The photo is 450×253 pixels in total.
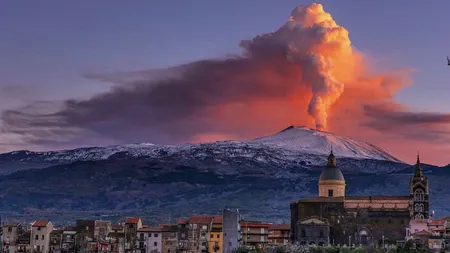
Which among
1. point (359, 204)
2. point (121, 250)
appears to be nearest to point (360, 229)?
point (359, 204)

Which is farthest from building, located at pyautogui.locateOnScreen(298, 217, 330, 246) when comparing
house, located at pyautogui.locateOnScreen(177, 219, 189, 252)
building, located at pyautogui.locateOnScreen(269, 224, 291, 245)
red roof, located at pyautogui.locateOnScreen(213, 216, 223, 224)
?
house, located at pyautogui.locateOnScreen(177, 219, 189, 252)

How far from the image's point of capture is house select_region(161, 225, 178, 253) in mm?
96000

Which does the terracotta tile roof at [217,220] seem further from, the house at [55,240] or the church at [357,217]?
the house at [55,240]

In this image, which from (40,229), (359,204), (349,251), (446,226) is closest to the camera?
(349,251)

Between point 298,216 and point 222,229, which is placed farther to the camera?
point 298,216

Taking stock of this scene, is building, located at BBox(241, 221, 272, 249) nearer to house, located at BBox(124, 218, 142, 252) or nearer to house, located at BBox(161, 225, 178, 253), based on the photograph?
house, located at BBox(161, 225, 178, 253)

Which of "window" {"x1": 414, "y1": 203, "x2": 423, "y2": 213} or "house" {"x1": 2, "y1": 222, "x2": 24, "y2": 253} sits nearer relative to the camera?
"house" {"x1": 2, "y1": 222, "x2": 24, "y2": 253}

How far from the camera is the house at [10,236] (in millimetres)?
98625

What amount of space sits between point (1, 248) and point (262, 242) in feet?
93.9

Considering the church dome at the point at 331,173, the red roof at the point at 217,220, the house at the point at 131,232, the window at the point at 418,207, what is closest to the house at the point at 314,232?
the red roof at the point at 217,220

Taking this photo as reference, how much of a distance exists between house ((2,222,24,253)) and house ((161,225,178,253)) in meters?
16.2

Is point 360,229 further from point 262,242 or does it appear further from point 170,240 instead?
point 170,240

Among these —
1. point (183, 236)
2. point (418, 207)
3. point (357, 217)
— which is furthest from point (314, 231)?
point (183, 236)

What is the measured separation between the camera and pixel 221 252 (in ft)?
313
